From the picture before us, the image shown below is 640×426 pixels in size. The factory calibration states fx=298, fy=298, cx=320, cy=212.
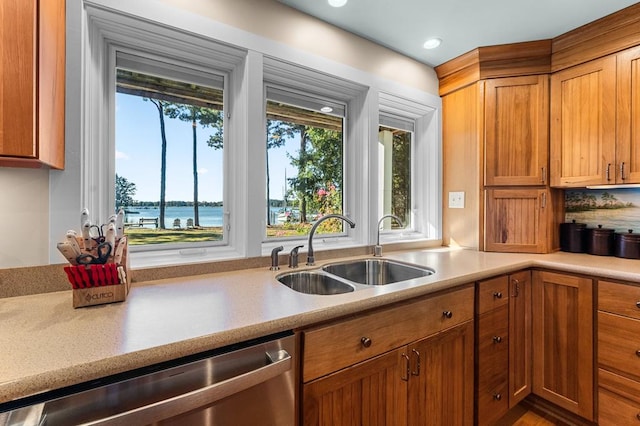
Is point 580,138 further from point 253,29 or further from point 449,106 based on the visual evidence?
point 253,29

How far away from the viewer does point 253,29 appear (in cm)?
156

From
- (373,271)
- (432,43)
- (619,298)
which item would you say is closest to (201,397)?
(373,271)

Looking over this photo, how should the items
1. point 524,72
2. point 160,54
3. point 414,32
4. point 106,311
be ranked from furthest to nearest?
point 524,72 < point 414,32 < point 160,54 < point 106,311

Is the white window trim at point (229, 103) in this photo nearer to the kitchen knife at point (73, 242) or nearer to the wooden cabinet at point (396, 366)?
the kitchen knife at point (73, 242)

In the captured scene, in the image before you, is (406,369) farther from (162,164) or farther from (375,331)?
(162,164)

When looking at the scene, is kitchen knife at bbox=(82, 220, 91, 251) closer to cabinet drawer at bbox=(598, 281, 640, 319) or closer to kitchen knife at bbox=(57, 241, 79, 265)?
kitchen knife at bbox=(57, 241, 79, 265)

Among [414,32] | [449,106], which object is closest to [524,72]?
[449,106]

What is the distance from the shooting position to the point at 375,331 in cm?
116

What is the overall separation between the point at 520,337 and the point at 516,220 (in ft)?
2.64

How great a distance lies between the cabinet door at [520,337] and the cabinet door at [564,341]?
40 mm

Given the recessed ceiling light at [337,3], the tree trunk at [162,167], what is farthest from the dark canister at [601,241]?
the tree trunk at [162,167]

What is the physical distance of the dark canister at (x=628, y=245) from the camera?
185 centimetres

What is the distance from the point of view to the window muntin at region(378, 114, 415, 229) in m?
2.38

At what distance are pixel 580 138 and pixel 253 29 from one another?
2.16 meters
